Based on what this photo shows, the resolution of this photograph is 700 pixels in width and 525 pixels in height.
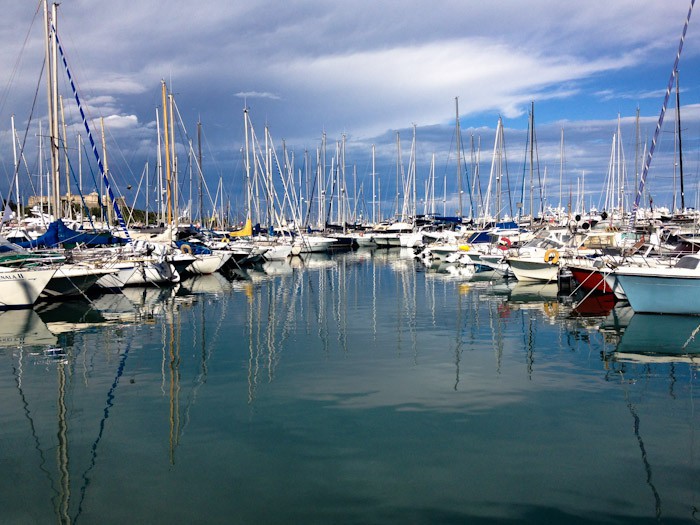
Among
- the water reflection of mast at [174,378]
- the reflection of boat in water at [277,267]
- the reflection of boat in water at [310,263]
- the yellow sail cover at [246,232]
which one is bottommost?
the reflection of boat in water at [310,263]

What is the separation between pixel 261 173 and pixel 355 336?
141 feet

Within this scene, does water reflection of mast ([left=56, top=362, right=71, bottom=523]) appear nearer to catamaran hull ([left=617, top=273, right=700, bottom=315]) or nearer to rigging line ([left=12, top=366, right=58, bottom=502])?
rigging line ([left=12, top=366, right=58, bottom=502])

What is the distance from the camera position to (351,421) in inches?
428

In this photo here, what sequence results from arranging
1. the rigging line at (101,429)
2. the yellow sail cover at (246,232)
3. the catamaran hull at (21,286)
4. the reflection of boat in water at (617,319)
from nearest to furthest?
the rigging line at (101,429) < the reflection of boat in water at (617,319) < the catamaran hull at (21,286) < the yellow sail cover at (246,232)

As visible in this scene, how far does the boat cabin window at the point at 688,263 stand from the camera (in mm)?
20875

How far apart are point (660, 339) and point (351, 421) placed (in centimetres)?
1096

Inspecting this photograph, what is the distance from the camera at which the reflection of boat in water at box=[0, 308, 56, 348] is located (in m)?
18.2

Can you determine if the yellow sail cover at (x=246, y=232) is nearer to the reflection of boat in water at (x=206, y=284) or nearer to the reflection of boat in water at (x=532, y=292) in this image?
the reflection of boat in water at (x=206, y=284)

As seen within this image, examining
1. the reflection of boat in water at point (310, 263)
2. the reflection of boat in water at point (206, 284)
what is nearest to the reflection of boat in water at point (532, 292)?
the reflection of boat in water at point (206, 284)

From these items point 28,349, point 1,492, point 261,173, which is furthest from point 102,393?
point 261,173

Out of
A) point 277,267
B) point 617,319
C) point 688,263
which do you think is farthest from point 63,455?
point 277,267

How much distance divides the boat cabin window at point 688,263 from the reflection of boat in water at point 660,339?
1593mm

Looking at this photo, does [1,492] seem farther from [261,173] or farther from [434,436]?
[261,173]

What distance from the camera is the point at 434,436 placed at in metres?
10.1
